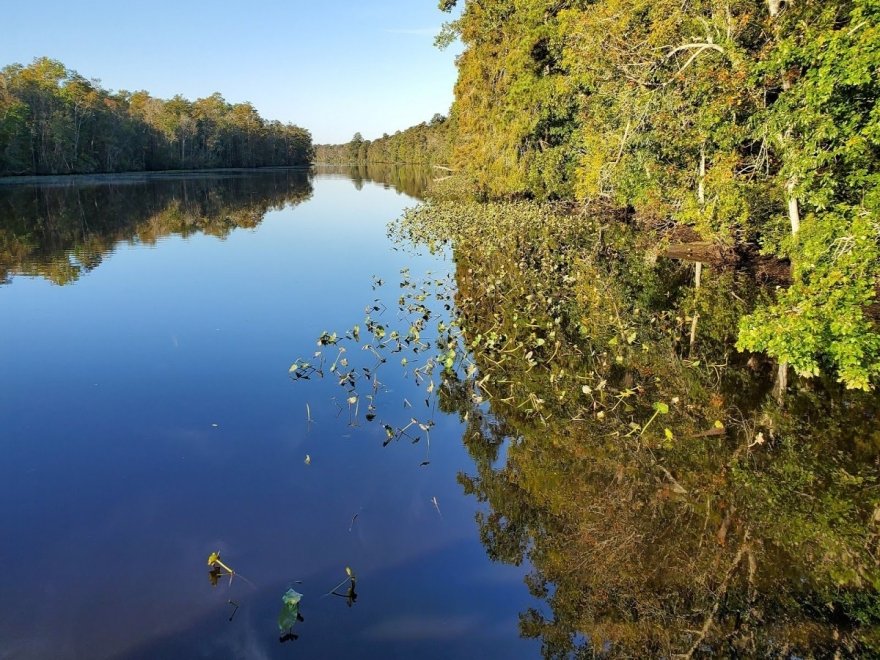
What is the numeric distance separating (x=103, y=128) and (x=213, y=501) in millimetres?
93621

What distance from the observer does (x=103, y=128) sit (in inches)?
3137

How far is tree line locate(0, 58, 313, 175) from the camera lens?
66062 millimetres

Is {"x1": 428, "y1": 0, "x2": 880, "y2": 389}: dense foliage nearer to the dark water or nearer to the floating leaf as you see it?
the dark water

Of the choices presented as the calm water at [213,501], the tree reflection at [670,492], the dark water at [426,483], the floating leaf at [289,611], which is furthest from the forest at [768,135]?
the floating leaf at [289,611]

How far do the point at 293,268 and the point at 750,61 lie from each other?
16.6 meters

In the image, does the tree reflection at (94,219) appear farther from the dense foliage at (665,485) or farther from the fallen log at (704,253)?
the fallen log at (704,253)

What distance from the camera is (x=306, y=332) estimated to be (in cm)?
1338

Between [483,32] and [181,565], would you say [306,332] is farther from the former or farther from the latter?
[483,32]

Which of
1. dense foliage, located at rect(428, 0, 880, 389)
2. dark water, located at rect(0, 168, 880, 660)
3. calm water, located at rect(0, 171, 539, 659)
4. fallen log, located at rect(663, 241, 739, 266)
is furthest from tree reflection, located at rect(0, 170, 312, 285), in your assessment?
fallen log, located at rect(663, 241, 739, 266)

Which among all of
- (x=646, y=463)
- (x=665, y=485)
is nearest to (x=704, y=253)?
(x=646, y=463)

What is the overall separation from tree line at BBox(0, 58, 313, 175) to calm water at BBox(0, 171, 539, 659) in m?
68.7

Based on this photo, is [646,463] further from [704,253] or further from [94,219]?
[94,219]

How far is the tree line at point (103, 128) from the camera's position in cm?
6606

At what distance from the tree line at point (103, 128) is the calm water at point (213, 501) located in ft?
225
